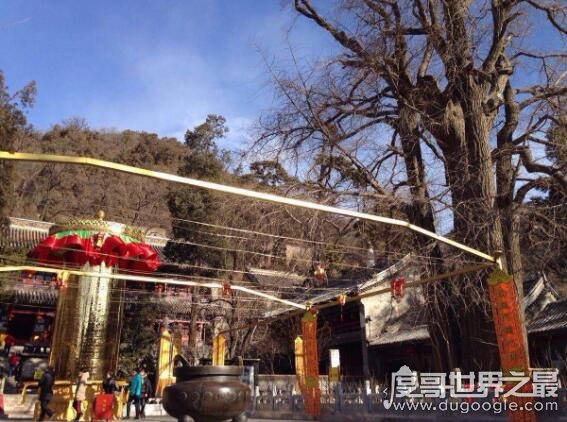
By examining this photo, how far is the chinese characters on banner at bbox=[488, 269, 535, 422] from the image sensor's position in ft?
25.8

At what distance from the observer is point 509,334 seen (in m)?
8.25

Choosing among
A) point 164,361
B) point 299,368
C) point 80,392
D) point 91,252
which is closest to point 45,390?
point 80,392

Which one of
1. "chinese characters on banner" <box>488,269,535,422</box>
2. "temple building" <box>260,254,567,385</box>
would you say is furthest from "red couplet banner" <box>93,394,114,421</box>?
"chinese characters on banner" <box>488,269,535,422</box>

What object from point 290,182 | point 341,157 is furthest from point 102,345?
point 341,157

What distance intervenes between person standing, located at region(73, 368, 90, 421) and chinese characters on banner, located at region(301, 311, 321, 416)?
583cm

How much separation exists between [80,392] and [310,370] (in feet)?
19.9

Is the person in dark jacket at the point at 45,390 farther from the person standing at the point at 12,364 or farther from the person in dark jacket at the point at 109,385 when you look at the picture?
the person standing at the point at 12,364

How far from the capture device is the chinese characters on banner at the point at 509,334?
786cm

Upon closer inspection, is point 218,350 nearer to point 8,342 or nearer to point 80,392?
point 80,392

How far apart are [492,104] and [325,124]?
4071 mm

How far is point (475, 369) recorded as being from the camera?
1019 centimetres

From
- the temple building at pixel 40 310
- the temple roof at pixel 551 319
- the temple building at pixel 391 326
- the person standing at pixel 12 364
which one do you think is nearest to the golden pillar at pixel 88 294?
the temple building at pixel 391 326

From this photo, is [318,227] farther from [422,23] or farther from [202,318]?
[202,318]

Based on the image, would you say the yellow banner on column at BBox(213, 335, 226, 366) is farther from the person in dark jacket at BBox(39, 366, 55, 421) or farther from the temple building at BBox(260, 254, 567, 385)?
the person in dark jacket at BBox(39, 366, 55, 421)
